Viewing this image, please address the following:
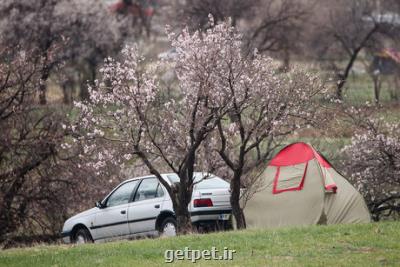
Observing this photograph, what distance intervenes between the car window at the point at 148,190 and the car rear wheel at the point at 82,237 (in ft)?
5.24

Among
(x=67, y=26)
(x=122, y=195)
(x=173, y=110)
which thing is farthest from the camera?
(x=67, y=26)

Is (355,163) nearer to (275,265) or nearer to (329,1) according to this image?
(275,265)

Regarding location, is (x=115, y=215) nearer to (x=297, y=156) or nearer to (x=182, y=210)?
(x=182, y=210)

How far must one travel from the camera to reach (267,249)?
41.8 feet

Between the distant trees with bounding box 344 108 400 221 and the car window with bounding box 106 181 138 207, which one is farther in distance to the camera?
the distant trees with bounding box 344 108 400 221

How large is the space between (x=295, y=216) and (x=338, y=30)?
36.0 metres

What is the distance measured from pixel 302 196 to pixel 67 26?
32.3 meters

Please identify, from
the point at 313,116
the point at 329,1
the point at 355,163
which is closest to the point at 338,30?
the point at 329,1

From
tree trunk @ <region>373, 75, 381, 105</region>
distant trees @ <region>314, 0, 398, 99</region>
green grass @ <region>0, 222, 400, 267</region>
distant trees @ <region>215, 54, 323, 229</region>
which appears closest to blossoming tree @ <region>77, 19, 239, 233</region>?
distant trees @ <region>215, 54, 323, 229</region>

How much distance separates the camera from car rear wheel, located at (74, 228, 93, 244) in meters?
19.5

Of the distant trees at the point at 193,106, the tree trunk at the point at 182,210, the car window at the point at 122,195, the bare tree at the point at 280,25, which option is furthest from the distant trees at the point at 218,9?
the tree trunk at the point at 182,210

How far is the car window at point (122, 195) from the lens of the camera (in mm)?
18953

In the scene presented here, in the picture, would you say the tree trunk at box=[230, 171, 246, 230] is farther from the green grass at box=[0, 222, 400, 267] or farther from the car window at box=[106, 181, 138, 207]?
the green grass at box=[0, 222, 400, 267]

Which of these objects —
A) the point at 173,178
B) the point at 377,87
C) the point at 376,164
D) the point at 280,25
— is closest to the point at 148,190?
the point at 173,178
